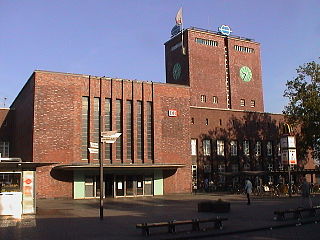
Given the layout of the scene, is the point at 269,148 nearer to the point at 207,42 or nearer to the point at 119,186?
the point at 207,42

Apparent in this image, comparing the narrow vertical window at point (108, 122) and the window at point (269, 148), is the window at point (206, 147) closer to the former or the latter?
the window at point (269, 148)

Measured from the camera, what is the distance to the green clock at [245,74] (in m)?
72.1

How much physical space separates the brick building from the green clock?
16522 mm

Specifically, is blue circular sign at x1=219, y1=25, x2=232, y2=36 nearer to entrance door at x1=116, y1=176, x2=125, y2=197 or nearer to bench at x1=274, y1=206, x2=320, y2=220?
entrance door at x1=116, y1=176, x2=125, y2=197

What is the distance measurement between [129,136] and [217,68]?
33.1m

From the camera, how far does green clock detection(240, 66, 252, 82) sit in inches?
2837

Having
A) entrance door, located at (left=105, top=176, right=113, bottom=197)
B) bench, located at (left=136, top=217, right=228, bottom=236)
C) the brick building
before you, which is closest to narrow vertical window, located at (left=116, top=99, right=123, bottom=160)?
the brick building

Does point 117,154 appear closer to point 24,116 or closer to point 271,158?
point 24,116

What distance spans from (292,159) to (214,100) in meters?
38.3

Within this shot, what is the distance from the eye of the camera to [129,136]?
41.3 metres

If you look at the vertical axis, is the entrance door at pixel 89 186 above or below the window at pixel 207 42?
below

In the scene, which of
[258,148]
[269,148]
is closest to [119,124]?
[258,148]

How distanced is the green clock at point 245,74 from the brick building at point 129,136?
16522mm

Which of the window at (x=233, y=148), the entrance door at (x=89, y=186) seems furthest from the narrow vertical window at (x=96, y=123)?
the window at (x=233, y=148)
